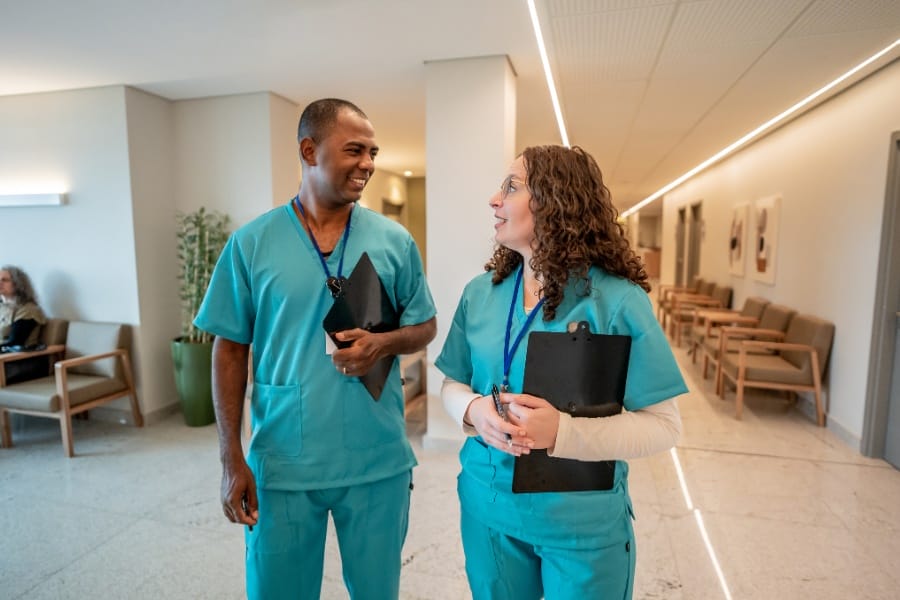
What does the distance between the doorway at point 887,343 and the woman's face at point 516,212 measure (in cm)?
348

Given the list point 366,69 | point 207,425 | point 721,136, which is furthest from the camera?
point 721,136

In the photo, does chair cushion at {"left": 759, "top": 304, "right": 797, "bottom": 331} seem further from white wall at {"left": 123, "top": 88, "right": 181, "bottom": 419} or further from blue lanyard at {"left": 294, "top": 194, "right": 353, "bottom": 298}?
white wall at {"left": 123, "top": 88, "right": 181, "bottom": 419}

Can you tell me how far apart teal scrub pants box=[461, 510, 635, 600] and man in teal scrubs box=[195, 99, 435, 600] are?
315 millimetres

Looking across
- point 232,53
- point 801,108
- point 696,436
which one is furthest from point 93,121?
point 801,108

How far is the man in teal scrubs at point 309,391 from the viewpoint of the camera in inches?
48.6

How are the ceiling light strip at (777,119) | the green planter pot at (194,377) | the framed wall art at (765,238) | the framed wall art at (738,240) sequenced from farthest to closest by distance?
the framed wall art at (738,240), the framed wall art at (765,238), the green planter pot at (194,377), the ceiling light strip at (777,119)

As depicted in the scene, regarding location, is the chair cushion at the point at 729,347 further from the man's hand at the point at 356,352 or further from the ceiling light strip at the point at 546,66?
the man's hand at the point at 356,352

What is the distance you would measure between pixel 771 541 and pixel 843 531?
0.43m

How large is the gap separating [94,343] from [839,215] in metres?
5.83

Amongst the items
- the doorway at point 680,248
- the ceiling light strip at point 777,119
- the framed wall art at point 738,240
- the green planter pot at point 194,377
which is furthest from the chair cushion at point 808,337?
the doorway at point 680,248

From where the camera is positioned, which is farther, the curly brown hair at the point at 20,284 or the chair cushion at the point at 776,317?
the chair cushion at the point at 776,317

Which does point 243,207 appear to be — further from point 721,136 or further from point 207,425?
point 721,136

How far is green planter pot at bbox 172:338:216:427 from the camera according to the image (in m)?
3.90

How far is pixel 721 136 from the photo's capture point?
17.9 ft
